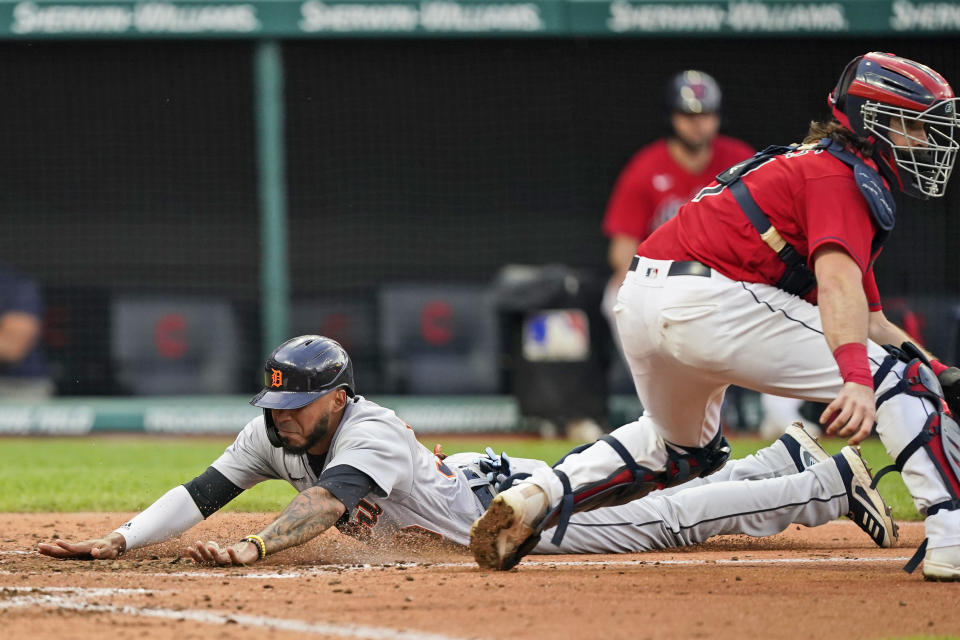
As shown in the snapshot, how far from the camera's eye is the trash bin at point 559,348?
10.3m

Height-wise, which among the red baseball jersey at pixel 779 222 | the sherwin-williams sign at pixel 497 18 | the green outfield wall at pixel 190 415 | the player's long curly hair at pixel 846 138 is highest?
the sherwin-williams sign at pixel 497 18

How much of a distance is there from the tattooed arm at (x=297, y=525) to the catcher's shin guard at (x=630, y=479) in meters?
0.66

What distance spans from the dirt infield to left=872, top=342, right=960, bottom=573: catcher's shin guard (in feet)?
1.02

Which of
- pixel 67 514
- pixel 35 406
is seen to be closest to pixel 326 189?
pixel 35 406

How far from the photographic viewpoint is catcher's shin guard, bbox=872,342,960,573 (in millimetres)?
4184

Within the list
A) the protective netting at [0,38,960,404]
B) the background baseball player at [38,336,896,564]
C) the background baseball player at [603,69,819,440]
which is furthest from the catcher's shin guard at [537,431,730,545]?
the protective netting at [0,38,960,404]

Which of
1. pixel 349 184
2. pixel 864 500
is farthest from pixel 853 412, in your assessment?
pixel 349 184

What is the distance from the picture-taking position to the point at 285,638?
11.0 feet

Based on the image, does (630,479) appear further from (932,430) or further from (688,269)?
(932,430)

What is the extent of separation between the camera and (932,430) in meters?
4.19

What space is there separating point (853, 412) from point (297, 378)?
1762mm

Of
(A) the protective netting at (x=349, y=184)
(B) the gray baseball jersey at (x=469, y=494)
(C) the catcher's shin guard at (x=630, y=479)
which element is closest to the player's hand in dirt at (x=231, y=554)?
(B) the gray baseball jersey at (x=469, y=494)

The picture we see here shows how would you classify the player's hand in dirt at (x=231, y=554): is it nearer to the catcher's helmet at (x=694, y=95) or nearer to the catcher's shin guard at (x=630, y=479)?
the catcher's shin guard at (x=630, y=479)

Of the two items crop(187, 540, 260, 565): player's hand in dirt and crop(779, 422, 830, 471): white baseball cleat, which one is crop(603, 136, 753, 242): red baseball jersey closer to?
crop(779, 422, 830, 471): white baseball cleat
